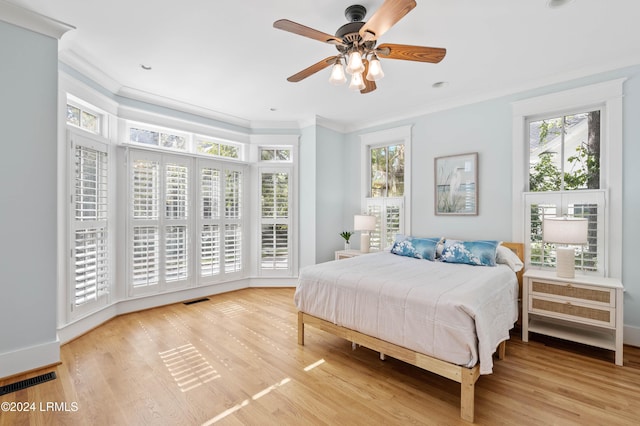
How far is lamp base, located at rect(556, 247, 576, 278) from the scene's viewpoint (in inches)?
117

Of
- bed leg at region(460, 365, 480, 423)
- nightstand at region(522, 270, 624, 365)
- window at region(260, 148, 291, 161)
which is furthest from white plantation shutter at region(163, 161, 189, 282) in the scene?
nightstand at region(522, 270, 624, 365)

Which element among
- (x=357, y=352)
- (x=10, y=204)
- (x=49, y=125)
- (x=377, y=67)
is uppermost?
(x=377, y=67)

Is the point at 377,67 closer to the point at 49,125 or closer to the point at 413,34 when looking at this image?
the point at 413,34

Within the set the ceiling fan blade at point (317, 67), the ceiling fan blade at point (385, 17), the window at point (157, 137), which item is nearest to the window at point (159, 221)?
the window at point (157, 137)

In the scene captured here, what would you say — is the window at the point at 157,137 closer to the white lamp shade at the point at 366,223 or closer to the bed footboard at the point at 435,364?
the white lamp shade at the point at 366,223

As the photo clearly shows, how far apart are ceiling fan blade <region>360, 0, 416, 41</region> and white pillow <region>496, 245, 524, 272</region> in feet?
8.41

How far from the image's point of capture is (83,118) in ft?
11.3

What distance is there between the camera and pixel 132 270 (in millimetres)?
3986

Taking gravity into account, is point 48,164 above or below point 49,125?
below

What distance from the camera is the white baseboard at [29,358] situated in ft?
7.88

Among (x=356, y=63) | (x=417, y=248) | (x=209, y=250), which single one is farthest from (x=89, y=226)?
(x=417, y=248)

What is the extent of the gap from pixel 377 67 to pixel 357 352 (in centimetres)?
252

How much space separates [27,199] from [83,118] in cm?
137

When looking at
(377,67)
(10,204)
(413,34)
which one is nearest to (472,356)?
(377,67)
